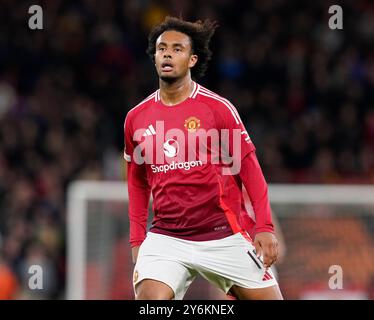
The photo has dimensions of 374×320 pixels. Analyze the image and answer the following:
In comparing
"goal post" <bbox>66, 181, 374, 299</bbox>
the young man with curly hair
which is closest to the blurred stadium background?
"goal post" <bbox>66, 181, 374, 299</bbox>

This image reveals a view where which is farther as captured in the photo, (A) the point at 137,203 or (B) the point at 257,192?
(A) the point at 137,203

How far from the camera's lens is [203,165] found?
5895 mm

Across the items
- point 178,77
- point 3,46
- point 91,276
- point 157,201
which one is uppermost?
point 3,46

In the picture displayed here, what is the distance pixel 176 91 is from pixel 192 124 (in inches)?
9.1

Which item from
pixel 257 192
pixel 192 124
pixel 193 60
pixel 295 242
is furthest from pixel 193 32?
pixel 295 242

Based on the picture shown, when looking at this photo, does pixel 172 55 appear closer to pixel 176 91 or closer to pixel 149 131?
pixel 176 91

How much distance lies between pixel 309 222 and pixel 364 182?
1.41 meters

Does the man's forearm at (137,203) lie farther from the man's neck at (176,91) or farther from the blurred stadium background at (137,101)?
the blurred stadium background at (137,101)

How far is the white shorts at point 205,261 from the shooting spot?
580 cm

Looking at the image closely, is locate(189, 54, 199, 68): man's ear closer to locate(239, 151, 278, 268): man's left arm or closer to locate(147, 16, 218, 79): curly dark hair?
locate(147, 16, 218, 79): curly dark hair

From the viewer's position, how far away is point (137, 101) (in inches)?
548

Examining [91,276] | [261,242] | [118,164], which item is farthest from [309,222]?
[261,242]
